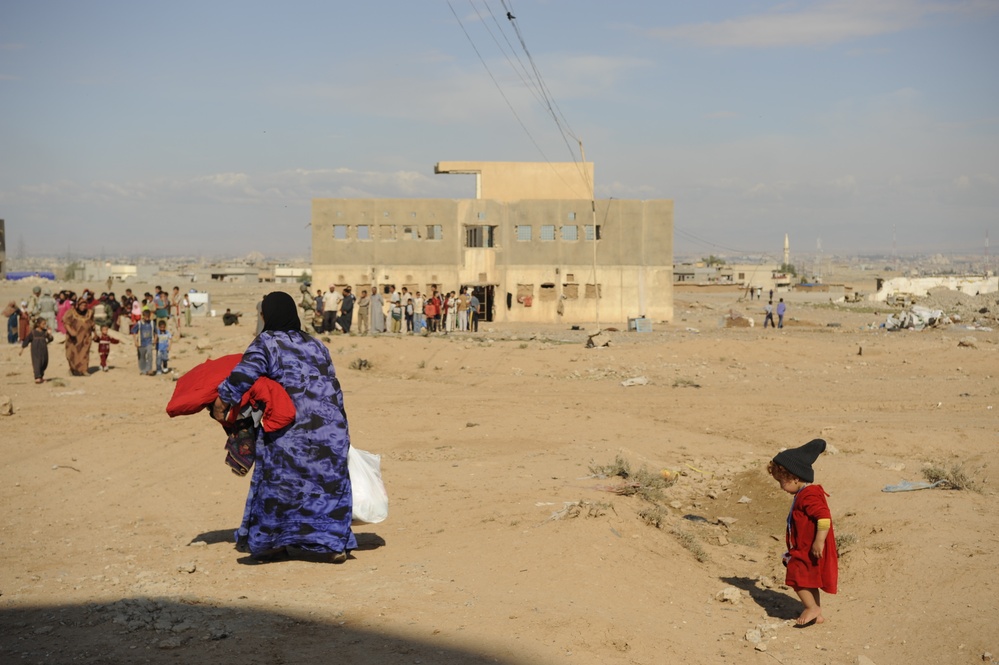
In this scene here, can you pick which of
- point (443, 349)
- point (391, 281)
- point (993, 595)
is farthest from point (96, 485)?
point (391, 281)

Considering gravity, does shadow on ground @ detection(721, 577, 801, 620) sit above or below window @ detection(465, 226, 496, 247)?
below

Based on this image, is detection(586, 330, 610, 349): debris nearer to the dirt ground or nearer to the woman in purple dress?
the dirt ground

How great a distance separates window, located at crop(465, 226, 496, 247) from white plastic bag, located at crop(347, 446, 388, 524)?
1179 inches

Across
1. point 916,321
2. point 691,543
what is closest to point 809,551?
point 691,543

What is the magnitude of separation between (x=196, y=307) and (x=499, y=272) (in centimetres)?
1249

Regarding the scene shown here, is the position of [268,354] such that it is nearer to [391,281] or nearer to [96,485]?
[96,485]

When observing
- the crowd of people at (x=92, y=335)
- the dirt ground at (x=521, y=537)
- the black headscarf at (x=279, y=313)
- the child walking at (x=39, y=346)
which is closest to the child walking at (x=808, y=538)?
the dirt ground at (x=521, y=537)

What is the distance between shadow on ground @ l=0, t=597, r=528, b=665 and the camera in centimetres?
478

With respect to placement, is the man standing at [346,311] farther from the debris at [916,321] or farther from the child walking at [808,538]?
the child walking at [808,538]

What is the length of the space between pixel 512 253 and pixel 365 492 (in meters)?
30.0

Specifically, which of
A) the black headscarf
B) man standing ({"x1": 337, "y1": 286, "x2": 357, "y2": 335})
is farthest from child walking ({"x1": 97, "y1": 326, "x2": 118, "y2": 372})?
the black headscarf

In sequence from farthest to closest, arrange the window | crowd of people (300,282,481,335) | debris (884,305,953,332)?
the window, debris (884,305,953,332), crowd of people (300,282,481,335)

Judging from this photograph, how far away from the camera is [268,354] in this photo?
6633 mm

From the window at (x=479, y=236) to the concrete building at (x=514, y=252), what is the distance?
37mm
